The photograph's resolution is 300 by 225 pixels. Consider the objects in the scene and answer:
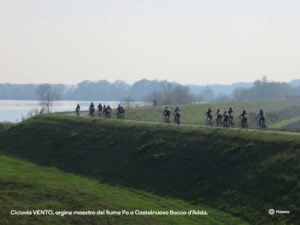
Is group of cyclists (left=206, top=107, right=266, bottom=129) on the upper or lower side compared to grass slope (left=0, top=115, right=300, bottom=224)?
upper

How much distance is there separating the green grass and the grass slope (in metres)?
1.36

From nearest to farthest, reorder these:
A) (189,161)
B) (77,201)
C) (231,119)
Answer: (77,201), (189,161), (231,119)

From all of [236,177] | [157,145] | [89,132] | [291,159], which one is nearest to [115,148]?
[157,145]

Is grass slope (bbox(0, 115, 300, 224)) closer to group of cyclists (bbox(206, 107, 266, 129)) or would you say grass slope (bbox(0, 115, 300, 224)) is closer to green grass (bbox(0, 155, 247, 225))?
green grass (bbox(0, 155, 247, 225))

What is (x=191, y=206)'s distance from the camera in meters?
30.0

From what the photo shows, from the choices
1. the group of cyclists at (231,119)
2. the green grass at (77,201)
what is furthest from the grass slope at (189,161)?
the group of cyclists at (231,119)

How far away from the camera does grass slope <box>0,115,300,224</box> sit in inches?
1120

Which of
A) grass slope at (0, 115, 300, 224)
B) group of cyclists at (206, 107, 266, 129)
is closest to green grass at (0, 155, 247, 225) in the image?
grass slope at (0, 115, 300, 224)

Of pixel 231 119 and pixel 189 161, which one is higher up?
pixel 231 119

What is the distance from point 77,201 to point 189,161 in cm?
1096

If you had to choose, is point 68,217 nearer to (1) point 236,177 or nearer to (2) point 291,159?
(1) point 236,177

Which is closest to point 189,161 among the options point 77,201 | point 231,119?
point 77,201

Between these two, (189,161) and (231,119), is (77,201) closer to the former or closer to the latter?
(189,161)

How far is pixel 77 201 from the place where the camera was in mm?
29531
